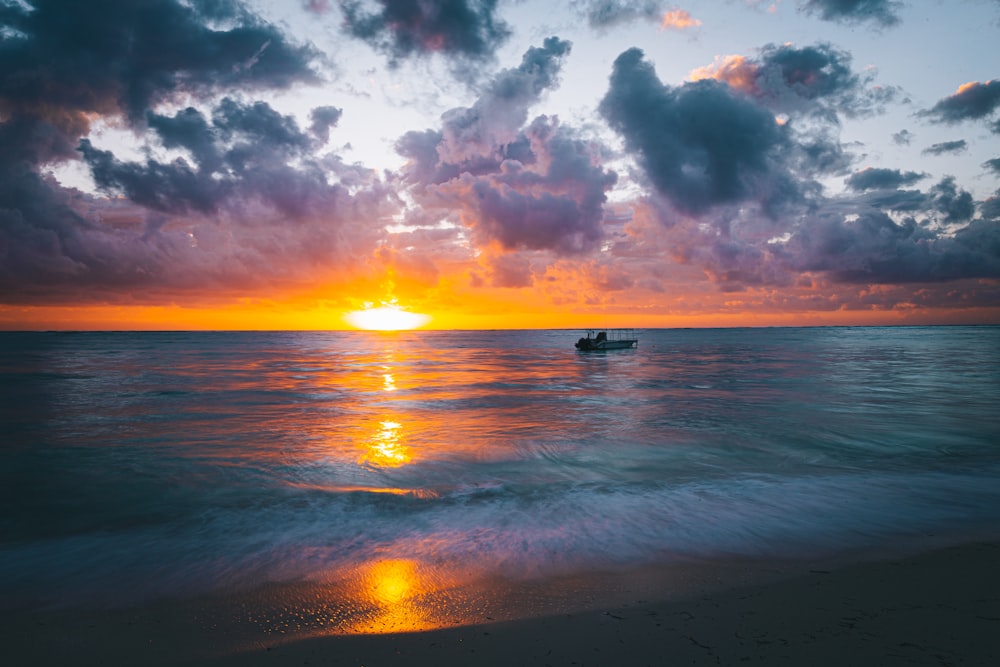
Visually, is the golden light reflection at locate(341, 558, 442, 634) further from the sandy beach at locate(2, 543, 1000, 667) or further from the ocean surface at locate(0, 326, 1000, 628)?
the sandy beach at locate(2, 543, 1000, 667)

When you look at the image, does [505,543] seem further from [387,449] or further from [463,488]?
[387,449]

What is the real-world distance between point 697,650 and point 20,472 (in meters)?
19.8

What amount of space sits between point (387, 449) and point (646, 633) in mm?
14185

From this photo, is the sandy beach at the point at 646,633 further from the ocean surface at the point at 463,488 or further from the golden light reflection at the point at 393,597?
the ocean surface at the point at 463,488

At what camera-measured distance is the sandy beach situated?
5234 mm

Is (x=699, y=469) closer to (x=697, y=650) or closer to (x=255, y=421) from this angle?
(x=697, y=650)

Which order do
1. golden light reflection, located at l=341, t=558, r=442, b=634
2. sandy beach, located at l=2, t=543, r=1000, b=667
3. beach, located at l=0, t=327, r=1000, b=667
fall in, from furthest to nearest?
1. golden light reflection, located at l=341, t=558, r=442, b=634
2. beach, located at l=0, t=327, r=1000, b=667
3. sandy beach, located at l=2, t=543, r=1000, b=667

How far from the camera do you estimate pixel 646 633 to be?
5.68 m

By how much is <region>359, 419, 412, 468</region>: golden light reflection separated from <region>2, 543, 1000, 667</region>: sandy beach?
965cm

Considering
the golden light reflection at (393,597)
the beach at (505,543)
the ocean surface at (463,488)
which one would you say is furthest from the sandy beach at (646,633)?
the ocean surface at (463,488)

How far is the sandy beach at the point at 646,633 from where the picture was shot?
5234 mm

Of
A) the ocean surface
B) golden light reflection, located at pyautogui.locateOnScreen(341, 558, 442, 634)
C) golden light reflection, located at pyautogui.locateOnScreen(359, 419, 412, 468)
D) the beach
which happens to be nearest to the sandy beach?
the beach

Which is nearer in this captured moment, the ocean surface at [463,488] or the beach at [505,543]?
the beach at [505,543]

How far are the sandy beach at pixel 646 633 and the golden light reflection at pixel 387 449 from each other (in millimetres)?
9649
